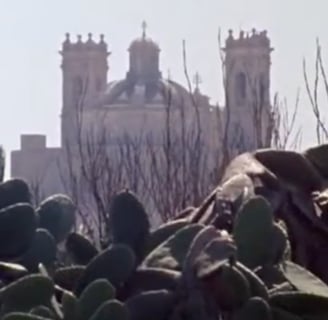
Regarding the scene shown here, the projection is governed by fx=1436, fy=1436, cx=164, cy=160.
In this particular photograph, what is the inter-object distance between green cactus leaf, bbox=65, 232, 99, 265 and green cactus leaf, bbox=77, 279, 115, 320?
0.20 meters

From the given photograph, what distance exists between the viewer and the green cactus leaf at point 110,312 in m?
1.04

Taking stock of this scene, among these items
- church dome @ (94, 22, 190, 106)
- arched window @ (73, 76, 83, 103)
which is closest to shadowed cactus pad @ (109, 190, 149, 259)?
arched window @ (73, 76, 83, 103)

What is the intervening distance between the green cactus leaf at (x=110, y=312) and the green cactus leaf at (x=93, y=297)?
23 mm

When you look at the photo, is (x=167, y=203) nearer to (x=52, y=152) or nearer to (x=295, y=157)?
(x=295, y=157)

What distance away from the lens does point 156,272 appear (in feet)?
3.78

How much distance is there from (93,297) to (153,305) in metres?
0.05

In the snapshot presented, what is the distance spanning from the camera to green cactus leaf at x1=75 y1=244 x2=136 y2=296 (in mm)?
1148

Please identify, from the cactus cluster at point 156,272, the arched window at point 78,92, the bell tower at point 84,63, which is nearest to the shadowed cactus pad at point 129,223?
the cactus cluster at point 156,272

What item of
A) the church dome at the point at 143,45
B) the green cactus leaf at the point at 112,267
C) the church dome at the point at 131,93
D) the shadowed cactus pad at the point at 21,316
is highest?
the church dome at the point at 143,45

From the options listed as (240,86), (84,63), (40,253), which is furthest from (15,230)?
(84,63)

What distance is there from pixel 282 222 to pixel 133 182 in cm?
717

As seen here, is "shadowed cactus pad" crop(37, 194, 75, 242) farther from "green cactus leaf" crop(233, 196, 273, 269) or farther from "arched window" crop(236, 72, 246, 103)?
"arched window" crop(236, 72, 246, 103)

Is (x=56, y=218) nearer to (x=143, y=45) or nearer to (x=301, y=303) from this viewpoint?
(x=301, y=303)

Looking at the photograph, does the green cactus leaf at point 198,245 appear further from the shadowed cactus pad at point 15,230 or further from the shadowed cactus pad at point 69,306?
the shadowed cactus pad at point 15,230
